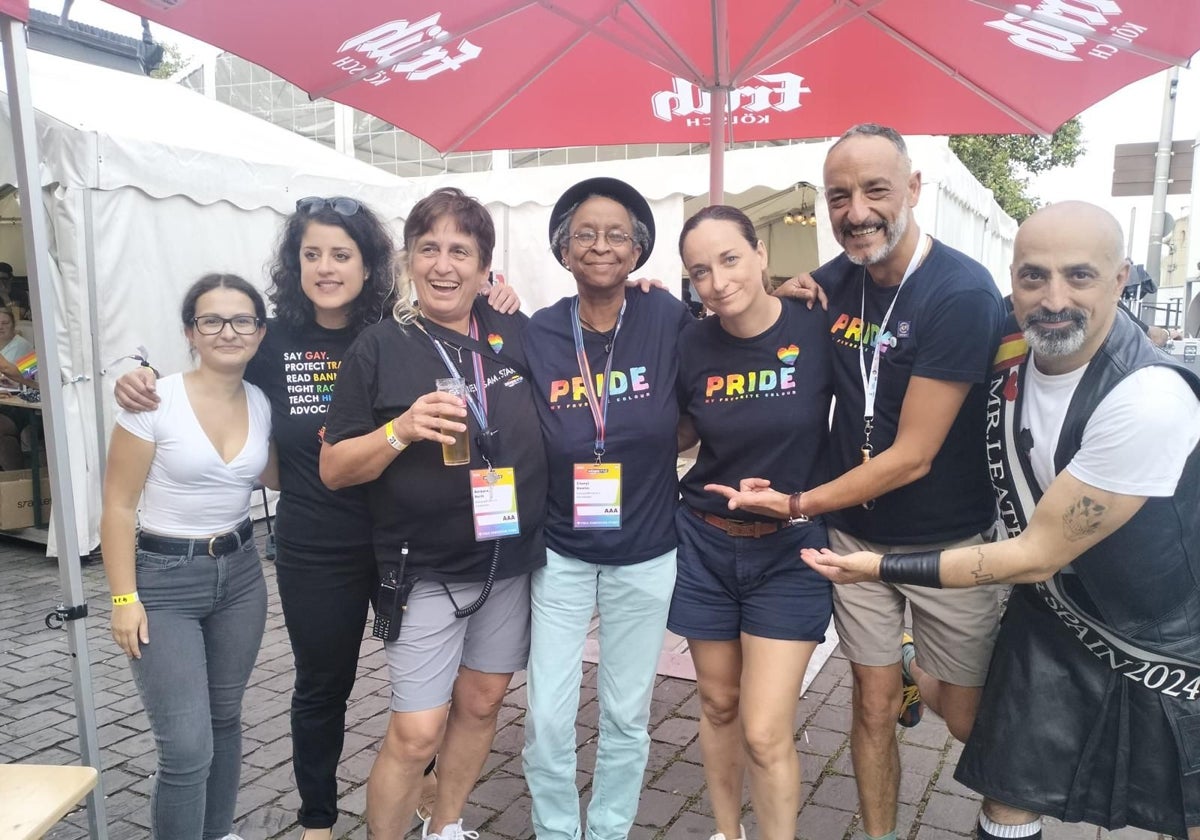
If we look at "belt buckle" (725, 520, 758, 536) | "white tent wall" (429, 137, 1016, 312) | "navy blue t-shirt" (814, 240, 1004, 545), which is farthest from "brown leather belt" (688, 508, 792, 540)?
"white tent wall" (429, 137, 1016, 312)

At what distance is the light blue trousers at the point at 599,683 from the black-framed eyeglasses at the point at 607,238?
0.97m

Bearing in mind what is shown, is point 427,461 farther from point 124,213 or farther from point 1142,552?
point 124,213

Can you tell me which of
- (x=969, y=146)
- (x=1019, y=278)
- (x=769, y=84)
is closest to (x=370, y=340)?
(x=1019, y=278)

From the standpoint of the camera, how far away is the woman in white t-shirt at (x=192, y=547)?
2359mm

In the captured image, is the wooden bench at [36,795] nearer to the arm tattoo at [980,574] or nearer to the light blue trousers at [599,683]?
the light blue trousers at [599,683]

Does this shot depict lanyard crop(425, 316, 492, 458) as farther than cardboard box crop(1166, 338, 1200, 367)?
No

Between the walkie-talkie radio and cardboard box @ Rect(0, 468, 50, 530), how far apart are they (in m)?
5.48

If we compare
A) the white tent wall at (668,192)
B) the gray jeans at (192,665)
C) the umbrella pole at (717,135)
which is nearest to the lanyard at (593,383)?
the gray jeans at (192,665)

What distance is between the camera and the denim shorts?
2.55 metres

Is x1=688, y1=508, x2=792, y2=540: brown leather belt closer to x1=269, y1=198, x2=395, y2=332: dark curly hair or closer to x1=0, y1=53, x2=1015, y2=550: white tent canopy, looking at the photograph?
x1=269, y1=198, x2=395, y2=332: dark curly hair

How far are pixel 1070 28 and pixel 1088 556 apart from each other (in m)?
2.34

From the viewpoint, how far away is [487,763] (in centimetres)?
345

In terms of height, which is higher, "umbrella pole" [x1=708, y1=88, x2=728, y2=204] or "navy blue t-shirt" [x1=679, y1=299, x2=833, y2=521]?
"umbrella pole" [x1=708, y1=88, x2=728, y2=204]

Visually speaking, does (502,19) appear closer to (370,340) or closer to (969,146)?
(370,340)
